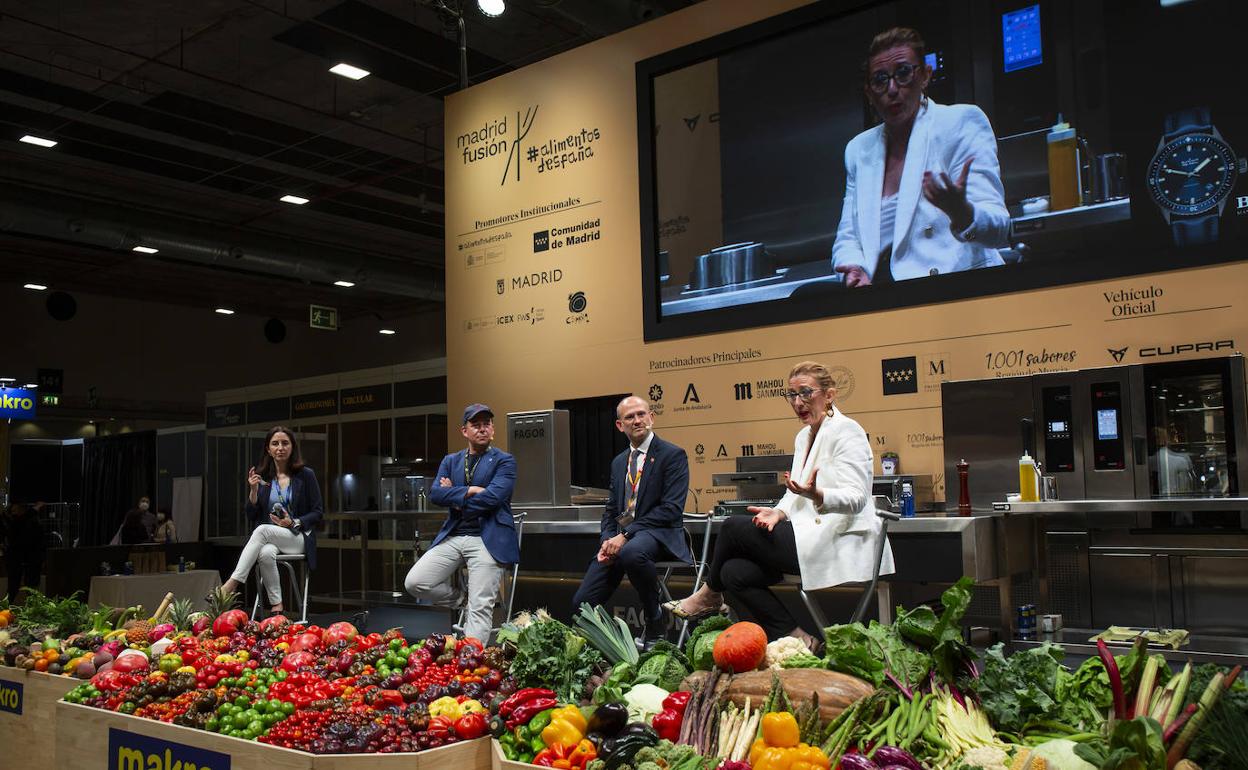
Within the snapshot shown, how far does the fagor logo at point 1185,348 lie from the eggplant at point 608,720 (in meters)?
4.11

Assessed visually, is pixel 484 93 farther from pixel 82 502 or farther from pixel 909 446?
pixel 82 502

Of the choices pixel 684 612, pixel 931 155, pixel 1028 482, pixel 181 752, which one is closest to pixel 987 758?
pixel 684 612

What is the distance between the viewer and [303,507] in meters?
6.78

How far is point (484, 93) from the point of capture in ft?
30.6

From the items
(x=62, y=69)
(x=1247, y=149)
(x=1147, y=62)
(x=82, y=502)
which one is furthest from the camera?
(x=82, y=502)

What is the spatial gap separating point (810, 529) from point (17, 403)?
1690 cm

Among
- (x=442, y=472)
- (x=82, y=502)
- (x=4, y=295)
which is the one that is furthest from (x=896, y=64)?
(x=82, y=502)

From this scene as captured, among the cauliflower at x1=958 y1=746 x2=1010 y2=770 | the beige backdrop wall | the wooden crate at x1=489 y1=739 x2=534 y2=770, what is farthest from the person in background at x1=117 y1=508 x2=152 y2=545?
the cauliflower at x1=958 y1=746 x2=1010 y2=770

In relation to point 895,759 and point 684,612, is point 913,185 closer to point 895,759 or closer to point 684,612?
point 684,612

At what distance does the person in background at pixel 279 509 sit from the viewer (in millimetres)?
6500

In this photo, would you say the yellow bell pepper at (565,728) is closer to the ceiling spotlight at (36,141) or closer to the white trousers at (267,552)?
the white trousers at (267,552)

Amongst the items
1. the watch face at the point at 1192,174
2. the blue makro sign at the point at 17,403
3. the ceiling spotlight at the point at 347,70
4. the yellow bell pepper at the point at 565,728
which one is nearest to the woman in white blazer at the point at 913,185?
the watch face at the point at 1192,174

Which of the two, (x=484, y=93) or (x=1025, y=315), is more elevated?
(x=484, y=93)

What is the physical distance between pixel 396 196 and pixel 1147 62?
1007 cm
